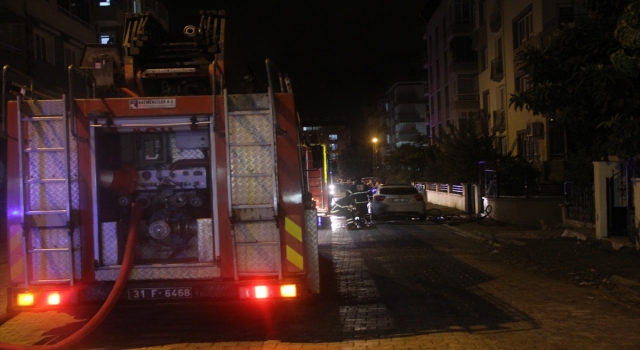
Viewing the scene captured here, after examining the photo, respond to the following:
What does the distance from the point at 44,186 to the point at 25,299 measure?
1140 millimetres

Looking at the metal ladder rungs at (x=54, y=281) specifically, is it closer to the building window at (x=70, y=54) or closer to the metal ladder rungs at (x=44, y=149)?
the metal ladder rungs at (x=44, y=149)

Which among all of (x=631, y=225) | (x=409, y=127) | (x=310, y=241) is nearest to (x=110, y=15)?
(x=631, y=225)

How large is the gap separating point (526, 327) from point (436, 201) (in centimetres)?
2833

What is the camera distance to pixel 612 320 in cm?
764

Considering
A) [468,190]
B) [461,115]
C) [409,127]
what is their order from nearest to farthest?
1. [468,190]
2. [461,115]
3. [409,127]

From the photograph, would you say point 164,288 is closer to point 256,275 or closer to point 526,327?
point 256,275

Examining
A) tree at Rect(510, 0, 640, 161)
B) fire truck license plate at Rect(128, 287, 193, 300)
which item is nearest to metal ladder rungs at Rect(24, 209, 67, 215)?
fire truck license plate at Rect(128, 287, 193, 300)

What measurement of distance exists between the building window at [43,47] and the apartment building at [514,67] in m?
19.6

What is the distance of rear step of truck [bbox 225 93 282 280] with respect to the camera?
252 inches

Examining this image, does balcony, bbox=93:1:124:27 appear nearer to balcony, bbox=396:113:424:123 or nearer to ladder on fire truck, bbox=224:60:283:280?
ladder on fire truck, bbox=224:60:283:280

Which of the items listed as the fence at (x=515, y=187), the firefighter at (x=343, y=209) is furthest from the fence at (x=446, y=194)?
the firefighter at (x=343, y=209)

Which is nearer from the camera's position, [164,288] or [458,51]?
[164,288]

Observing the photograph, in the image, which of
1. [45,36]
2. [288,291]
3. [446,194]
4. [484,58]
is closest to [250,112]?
[288,291]

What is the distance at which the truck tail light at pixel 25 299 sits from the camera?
643 centimetres
